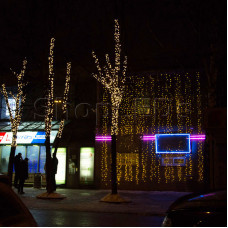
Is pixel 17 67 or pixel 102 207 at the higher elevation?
pixel 17 67

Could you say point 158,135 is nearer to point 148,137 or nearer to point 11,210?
point 148,137

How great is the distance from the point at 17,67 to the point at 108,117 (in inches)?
234

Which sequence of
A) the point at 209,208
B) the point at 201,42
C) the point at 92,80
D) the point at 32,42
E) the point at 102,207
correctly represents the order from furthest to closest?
the point at 92,80 → the point at 32,42 → the point at 201,42 → the point at 102,207 → the point at 209,208

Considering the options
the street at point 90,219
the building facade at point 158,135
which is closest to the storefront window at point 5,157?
the building facade at point 158,135

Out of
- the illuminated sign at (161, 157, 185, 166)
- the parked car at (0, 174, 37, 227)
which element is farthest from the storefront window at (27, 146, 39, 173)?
the parked car at (0, 174, 37, 227)

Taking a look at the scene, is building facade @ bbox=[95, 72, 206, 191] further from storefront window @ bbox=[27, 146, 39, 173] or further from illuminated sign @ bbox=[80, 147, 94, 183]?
storefront window @ bbox=[27, 146, 39, 173]

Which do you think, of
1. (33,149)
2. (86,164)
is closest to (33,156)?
(33,149)

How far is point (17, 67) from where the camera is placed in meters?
19.2

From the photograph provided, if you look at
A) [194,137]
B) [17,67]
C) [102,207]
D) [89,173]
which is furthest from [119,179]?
[17,67]

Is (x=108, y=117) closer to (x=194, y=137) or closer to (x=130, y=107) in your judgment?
(x=130, y=107)

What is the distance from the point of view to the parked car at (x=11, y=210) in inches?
138

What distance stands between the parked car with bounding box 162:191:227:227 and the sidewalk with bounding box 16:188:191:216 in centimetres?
747

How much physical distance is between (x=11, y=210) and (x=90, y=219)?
7.82 meters

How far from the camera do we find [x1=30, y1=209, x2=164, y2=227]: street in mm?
10141
